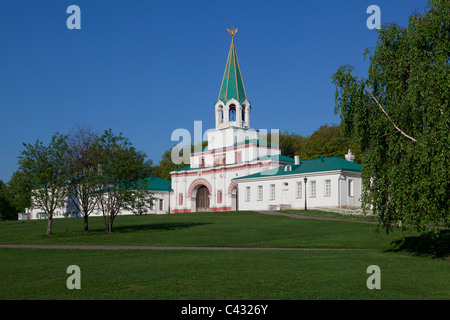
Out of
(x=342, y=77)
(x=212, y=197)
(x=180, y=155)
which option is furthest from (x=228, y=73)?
(x=342, y=77)

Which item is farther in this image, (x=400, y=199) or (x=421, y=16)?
(x=421, y=16)

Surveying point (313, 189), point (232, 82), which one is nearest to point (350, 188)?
point (313, 189)

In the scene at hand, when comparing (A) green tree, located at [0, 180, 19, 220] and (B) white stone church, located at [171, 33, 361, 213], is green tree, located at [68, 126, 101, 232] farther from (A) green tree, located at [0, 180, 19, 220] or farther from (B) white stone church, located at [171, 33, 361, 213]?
(A) green tree, located at [0, 180, 19, 220]

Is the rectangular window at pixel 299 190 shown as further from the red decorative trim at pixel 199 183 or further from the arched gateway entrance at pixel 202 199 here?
the arched gateway entrance at pixel 202 199

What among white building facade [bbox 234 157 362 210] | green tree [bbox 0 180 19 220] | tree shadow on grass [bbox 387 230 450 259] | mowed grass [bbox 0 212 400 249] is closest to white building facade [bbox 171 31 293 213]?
white building facade [bbox 234 157 362 210]

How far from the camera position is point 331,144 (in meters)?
84.5

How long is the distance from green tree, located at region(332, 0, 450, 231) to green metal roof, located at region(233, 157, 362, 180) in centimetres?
3685

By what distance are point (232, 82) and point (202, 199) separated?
60.8 ft

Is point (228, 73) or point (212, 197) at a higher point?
point (228, 73)

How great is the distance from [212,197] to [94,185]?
40.6 m

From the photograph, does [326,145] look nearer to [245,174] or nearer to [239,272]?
[245,174]

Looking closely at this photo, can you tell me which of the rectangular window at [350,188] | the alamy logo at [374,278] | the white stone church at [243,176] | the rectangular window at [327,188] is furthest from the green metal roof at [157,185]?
the alamy logo at [374,278]
